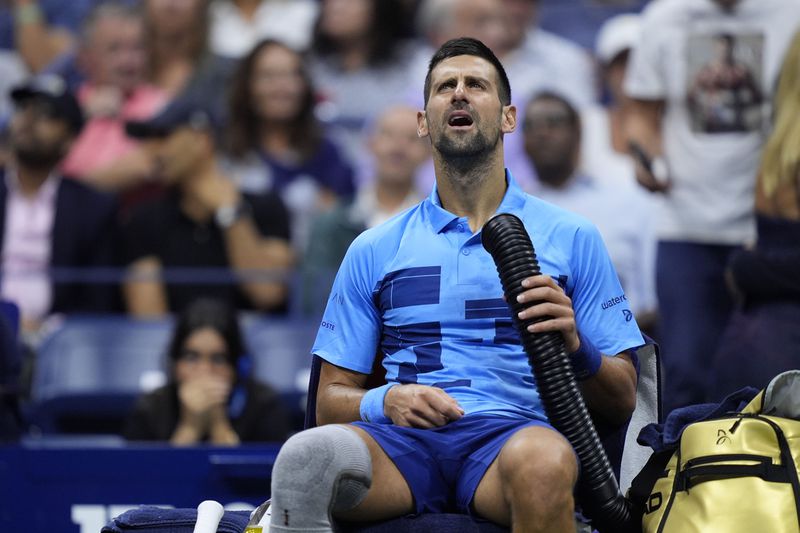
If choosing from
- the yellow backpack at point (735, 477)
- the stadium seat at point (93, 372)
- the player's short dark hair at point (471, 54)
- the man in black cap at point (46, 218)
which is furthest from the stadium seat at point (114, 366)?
the yellow backpack at point (735, 477)

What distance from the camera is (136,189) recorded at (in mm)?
8383

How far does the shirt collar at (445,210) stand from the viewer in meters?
3.88

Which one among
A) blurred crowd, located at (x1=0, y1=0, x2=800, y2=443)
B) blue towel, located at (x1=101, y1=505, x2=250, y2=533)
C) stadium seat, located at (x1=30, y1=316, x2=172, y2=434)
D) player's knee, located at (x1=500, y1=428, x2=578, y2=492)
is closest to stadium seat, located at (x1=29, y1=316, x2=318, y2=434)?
stadium seat, located at (x1=30, y1=316, x2=172, y2=434)

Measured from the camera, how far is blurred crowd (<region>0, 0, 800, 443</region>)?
6.25 meters

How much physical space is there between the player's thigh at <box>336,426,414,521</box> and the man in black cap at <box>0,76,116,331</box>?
15.0 feet

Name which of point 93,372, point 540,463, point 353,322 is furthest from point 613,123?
point 540,463

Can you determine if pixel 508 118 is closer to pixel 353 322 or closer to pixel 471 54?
pixel 471 54

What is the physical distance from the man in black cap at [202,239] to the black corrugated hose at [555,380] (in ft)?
14.0

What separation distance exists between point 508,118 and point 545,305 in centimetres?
77

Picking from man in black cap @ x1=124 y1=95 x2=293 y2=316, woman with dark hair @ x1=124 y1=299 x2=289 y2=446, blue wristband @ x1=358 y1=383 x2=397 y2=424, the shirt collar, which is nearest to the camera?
blue wristband @ x1=358 y1=383 x2=397 y2=424

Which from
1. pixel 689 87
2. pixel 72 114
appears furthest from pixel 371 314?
pixel 72 114

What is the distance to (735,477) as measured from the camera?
352 centimetres

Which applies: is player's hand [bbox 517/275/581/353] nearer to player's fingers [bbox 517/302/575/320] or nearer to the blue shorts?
player's fingers [bbox 517/302/575/320]

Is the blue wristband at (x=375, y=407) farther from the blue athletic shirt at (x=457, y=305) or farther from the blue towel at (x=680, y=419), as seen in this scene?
the blue towel at (x=680, y=419)
